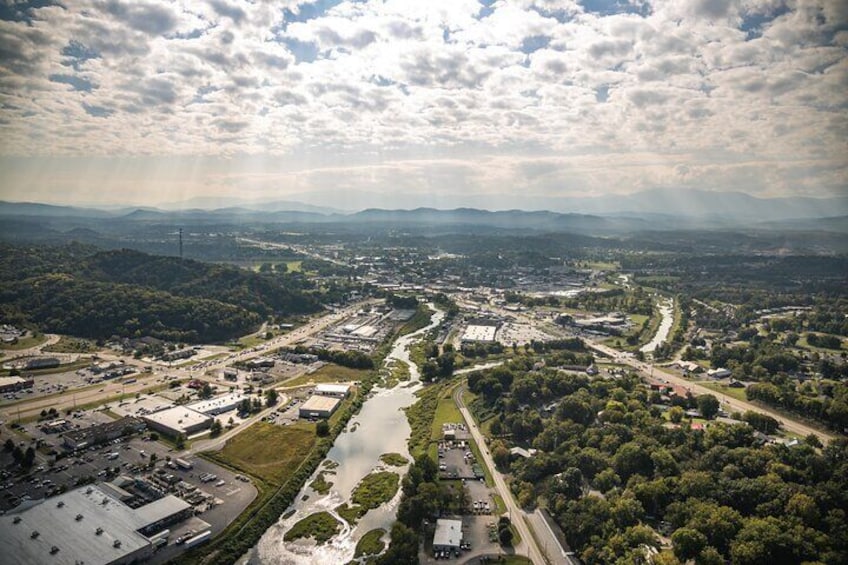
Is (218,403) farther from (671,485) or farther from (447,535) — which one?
(671,485)

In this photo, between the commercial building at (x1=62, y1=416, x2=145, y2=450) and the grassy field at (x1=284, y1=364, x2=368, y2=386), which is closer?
the commercial building at (x1=62, y1=416, x2=145, y2=450)

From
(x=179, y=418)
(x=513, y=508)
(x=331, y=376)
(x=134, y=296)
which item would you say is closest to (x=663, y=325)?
(x=331, y=376)

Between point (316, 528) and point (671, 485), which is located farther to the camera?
point (671, 485)

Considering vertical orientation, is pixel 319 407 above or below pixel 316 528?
above

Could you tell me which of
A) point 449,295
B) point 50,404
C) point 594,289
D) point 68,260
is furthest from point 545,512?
point 68,260

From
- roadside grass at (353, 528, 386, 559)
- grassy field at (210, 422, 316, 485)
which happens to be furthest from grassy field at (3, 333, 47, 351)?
roadside grass at (353, 528, 386, 559)

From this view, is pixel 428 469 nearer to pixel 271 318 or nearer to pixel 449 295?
pixel 271 318

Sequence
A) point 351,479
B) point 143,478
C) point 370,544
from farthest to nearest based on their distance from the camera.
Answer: point 351,479 → point 143,478 → point 370,544

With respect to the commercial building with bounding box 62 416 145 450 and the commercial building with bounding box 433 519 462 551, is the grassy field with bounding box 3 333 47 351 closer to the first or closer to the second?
the commercial building with bounding box 62 416 145 450
